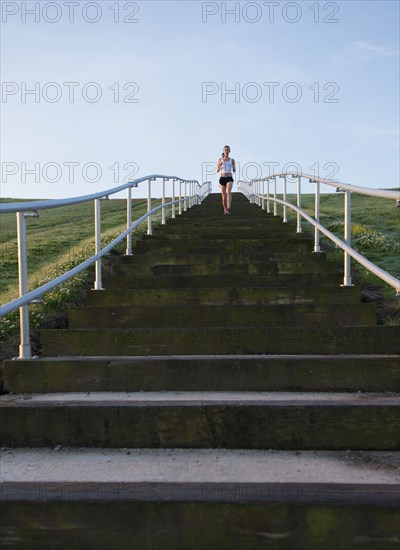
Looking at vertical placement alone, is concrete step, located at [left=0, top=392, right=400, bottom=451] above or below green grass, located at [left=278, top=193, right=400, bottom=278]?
below

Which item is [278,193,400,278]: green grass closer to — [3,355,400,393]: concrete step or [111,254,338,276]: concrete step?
[111,254,338,276]: concrete step

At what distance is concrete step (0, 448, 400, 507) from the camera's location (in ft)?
7.90

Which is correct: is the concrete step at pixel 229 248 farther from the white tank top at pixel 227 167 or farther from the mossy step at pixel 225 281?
the white tank top at pixel 227 167

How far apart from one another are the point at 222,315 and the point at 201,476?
7.16ft

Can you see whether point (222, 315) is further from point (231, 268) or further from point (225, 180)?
point (225, 180)

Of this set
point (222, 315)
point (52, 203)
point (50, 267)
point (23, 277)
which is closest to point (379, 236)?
point (50, 267)

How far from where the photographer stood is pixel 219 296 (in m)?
5.46

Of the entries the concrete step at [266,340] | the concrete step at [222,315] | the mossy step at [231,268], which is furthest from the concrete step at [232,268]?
the concrete step at [266,340]

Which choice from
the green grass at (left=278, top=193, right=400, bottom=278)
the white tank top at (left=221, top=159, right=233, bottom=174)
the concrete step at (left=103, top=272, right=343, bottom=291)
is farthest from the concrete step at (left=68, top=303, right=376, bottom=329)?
the white tank top at (left=221, top=159, right=233, bottom=174)

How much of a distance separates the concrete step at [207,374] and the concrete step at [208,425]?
51cm

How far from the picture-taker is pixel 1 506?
2.41 m

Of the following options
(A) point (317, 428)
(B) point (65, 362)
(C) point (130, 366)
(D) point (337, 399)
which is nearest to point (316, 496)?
(A) point (317, 428)

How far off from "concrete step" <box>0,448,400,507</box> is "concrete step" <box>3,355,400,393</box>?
69 centimetres

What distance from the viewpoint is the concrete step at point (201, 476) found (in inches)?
94.8
